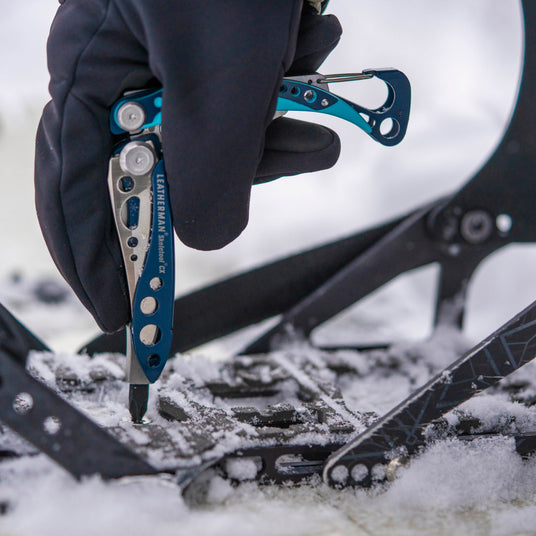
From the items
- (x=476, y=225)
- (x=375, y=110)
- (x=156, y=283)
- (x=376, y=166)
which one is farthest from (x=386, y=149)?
(x=156, y=283)

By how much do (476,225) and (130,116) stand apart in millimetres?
870

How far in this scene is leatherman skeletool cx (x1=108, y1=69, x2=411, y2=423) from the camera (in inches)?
36.5

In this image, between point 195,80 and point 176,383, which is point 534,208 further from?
point 195,80

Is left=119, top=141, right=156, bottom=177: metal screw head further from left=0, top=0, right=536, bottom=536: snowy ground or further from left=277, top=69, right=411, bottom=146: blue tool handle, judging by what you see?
left=0, top=0, right=536, bottom=536: snowy ground

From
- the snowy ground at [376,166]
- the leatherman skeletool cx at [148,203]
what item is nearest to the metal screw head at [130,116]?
the leatherman skeletool cx at [148,203]

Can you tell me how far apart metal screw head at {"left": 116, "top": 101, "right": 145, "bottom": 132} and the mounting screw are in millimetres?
843

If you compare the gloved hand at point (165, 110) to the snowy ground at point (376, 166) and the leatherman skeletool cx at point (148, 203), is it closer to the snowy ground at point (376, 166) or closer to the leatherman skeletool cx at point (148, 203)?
the leatherman skeletool cx at point (148, 203)

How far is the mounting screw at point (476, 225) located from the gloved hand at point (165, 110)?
0.71 meters

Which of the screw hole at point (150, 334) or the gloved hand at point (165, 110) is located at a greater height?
the gloved hand at point (165, 110)

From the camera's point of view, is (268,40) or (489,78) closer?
(268,40)

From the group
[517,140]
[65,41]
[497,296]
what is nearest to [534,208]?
[517,140]

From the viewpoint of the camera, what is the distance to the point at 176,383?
1.22m

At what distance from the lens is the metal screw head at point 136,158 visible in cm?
92

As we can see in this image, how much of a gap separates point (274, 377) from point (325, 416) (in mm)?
287
